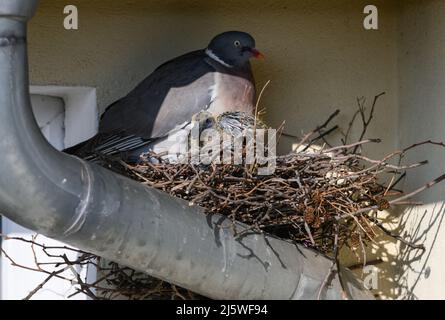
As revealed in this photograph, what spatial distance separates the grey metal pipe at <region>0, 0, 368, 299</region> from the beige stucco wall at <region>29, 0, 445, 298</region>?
66 cm

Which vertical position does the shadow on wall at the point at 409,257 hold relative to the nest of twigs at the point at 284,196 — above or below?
below

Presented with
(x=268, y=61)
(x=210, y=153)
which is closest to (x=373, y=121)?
(x=268, y=61)

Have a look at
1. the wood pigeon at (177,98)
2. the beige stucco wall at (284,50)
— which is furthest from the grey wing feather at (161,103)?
the beige stucco wall at (284,50)

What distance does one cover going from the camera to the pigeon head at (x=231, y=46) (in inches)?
141

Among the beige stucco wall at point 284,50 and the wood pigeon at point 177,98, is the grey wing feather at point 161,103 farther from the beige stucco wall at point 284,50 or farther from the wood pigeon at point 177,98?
the beige stucco wall at point 284,50

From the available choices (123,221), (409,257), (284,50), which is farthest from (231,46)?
(123,221)

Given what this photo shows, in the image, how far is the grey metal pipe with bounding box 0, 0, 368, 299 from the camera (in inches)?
97.3

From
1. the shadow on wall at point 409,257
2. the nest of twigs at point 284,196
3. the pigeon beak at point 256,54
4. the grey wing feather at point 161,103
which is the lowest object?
the shadow on wall at point 409,257

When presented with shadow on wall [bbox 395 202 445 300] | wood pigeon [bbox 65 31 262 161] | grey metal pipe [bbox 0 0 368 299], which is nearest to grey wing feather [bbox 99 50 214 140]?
wood pigeon [bbox 65 31 262 161]

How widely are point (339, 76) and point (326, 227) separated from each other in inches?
26.9

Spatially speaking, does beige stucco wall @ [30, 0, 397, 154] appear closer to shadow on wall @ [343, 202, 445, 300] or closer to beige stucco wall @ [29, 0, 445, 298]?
beige stucco wall @ [29, 0, 445, 298]

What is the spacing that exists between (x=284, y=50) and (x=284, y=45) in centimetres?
2

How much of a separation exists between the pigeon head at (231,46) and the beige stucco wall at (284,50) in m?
0.08

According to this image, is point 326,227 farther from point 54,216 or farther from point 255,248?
point 54,216
